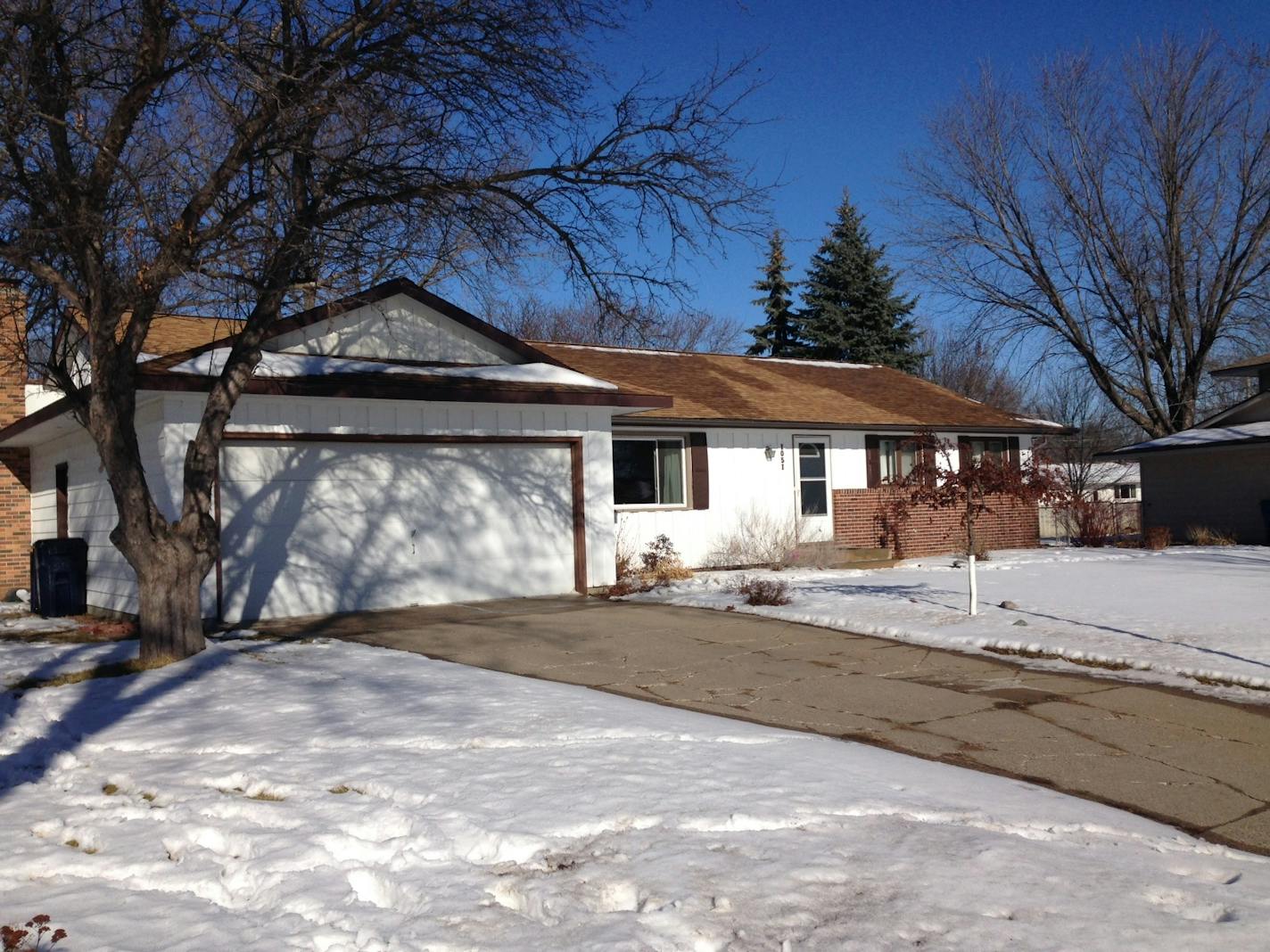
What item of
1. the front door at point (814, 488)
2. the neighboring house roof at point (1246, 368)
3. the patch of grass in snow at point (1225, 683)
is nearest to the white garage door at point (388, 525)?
the front door at point (814, 488)

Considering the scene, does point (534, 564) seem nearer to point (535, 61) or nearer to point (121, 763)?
point (535, 61)

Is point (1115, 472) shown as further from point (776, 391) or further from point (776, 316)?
point (776, 391)

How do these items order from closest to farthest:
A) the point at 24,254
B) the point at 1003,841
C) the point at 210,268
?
the point at 1003,841 → the point at 24,254 → the point at 210,268

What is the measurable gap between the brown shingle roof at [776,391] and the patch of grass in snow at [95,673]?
10158mm

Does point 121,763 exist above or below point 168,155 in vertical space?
below

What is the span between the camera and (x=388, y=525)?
14062 mm

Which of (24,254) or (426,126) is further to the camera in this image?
(426,126)

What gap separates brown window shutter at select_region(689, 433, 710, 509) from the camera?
1934 centimetres

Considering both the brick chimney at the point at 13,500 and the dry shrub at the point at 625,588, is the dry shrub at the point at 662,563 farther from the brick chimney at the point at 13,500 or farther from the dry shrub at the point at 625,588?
the brick chimney at the point at 13,500

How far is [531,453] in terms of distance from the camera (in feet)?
50.8

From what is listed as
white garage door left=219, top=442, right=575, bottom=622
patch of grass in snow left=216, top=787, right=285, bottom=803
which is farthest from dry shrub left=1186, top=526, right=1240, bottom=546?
patch of grass in snow left=216, top=787, right=285, bottom=803

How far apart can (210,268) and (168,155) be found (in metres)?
0.98

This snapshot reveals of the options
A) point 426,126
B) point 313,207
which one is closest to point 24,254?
point 313,207

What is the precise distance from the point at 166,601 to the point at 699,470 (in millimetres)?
11229
